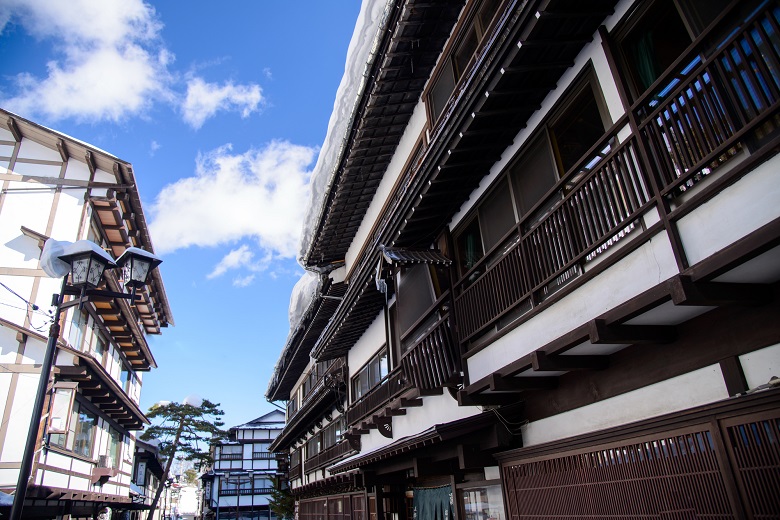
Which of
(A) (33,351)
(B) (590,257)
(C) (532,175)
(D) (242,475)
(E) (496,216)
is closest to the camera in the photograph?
(B) (590,257)

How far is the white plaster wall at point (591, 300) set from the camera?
4.68 metres

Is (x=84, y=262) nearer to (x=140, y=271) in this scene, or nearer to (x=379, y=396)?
(x=140, y=271)

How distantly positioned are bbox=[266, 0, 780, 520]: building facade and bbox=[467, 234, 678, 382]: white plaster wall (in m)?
0.02

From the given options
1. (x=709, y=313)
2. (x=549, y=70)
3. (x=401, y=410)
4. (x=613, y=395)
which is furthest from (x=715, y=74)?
(x=401, y=410)

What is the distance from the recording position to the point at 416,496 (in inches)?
453

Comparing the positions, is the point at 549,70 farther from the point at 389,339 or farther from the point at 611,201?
the point at 389,339

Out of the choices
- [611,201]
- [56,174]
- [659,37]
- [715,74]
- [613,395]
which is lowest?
[613,395]

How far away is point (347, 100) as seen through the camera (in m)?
14.4

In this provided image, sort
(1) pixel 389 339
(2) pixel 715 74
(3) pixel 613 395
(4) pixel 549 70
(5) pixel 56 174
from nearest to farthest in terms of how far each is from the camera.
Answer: (2) pixel 715 74, (3) pixel 613 395, (4) pixel 549 70, (1) pixel 389 339, (5) pixel 56 174

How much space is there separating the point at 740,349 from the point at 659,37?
3260 millimetres

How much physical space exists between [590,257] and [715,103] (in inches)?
95.5

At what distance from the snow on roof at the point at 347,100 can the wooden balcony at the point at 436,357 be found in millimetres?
5612

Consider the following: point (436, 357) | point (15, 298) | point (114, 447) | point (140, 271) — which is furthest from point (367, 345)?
point (114, 447)

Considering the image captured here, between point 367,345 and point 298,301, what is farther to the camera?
point 298,301
